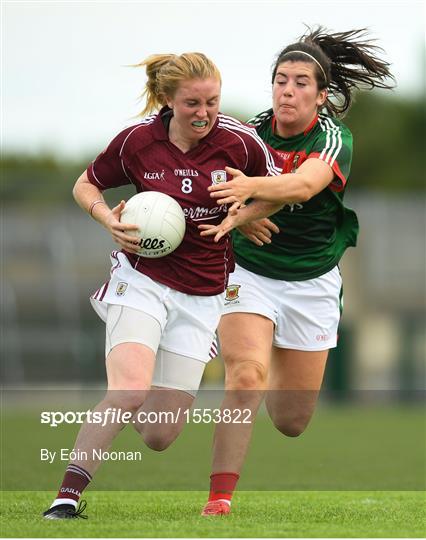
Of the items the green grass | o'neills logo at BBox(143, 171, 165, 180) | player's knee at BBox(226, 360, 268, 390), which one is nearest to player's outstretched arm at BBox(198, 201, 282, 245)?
o'neills logo at BBox(143, 171, 165, 180)

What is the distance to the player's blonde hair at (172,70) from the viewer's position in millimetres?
6668

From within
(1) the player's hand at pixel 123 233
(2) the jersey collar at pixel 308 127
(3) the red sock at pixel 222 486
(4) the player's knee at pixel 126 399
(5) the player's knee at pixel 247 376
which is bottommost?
(3) the red sock at pixel 222 486

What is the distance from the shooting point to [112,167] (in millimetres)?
7039

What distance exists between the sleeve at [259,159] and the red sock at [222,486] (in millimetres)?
1838

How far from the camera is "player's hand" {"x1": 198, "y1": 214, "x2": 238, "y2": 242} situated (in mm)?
6742

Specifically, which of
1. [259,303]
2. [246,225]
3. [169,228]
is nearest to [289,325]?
[259,303]

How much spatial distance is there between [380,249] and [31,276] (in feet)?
32.2

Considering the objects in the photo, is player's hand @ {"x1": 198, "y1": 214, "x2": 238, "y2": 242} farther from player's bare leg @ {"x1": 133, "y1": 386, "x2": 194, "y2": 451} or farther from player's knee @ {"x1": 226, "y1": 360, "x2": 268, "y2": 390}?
player's bare leg @ {"x1": 133, "y1": 386, "x2": 194, "y2": 451}

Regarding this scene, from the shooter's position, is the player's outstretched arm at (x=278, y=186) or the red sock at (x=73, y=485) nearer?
the red sock at (x=73, y=485)

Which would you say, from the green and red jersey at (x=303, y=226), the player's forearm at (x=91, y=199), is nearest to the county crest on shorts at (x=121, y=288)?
the player's forearm at (x=91, y=199)

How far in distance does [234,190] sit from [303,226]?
127 cm

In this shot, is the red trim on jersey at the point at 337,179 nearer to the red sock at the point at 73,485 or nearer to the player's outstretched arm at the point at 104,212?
the player's outstretched arm at the point at 104,212

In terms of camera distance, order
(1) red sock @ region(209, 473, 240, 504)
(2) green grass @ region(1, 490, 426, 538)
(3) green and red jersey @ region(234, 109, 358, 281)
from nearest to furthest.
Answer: (2) green grass @ region(1, 490, 426, 538)
(1) red sock @ region(209, 473, 240, 504)
(3) green and red jersey @ region(234, 109, 358, 281)

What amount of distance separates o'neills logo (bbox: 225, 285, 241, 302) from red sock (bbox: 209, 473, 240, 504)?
1181 mm
